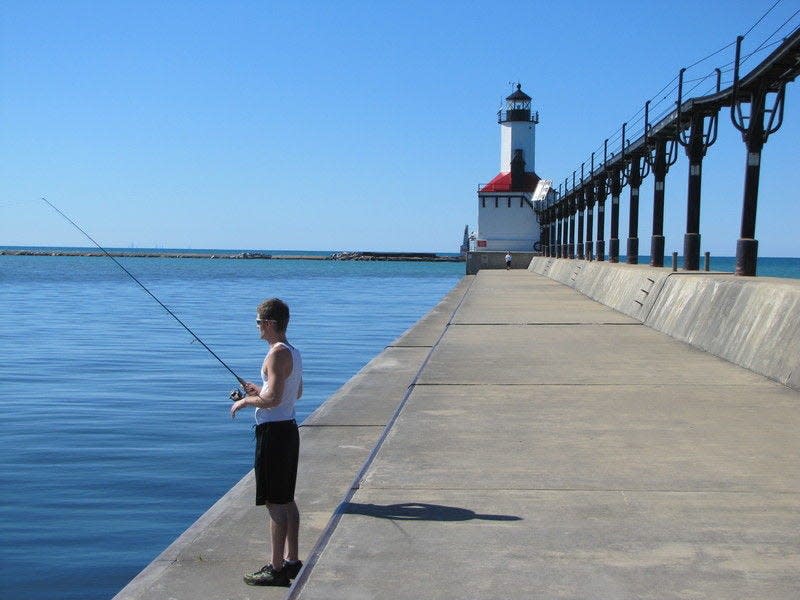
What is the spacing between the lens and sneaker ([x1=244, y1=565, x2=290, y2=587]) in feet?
18.3

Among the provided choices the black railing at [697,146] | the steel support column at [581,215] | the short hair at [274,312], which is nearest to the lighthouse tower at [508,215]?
the steel support column at [581,215]

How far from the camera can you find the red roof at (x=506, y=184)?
82.2 metres

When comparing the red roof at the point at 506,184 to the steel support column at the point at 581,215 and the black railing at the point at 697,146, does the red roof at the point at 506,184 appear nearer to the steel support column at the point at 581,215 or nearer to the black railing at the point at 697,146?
the steel support column at the point at 581,215

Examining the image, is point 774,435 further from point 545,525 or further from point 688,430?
point 545,525

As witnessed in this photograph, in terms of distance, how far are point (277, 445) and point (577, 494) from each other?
1.83 meters

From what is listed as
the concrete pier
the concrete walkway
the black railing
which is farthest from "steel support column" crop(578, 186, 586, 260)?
the concrete walkway

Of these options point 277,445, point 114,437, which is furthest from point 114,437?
point 277,445

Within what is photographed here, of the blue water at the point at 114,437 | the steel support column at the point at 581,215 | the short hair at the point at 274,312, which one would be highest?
the steel support column at the point at 581,215

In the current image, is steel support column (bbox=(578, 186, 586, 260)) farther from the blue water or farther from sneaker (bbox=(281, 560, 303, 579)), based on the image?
sneaker (bbox=(281, 560, 303, 579))

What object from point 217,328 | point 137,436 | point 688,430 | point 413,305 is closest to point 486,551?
point 688,430

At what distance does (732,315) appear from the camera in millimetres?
12797

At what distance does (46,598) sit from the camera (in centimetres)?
734

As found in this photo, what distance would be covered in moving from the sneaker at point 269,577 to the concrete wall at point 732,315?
6.17 meters

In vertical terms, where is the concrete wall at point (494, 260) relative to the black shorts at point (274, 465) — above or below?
below
